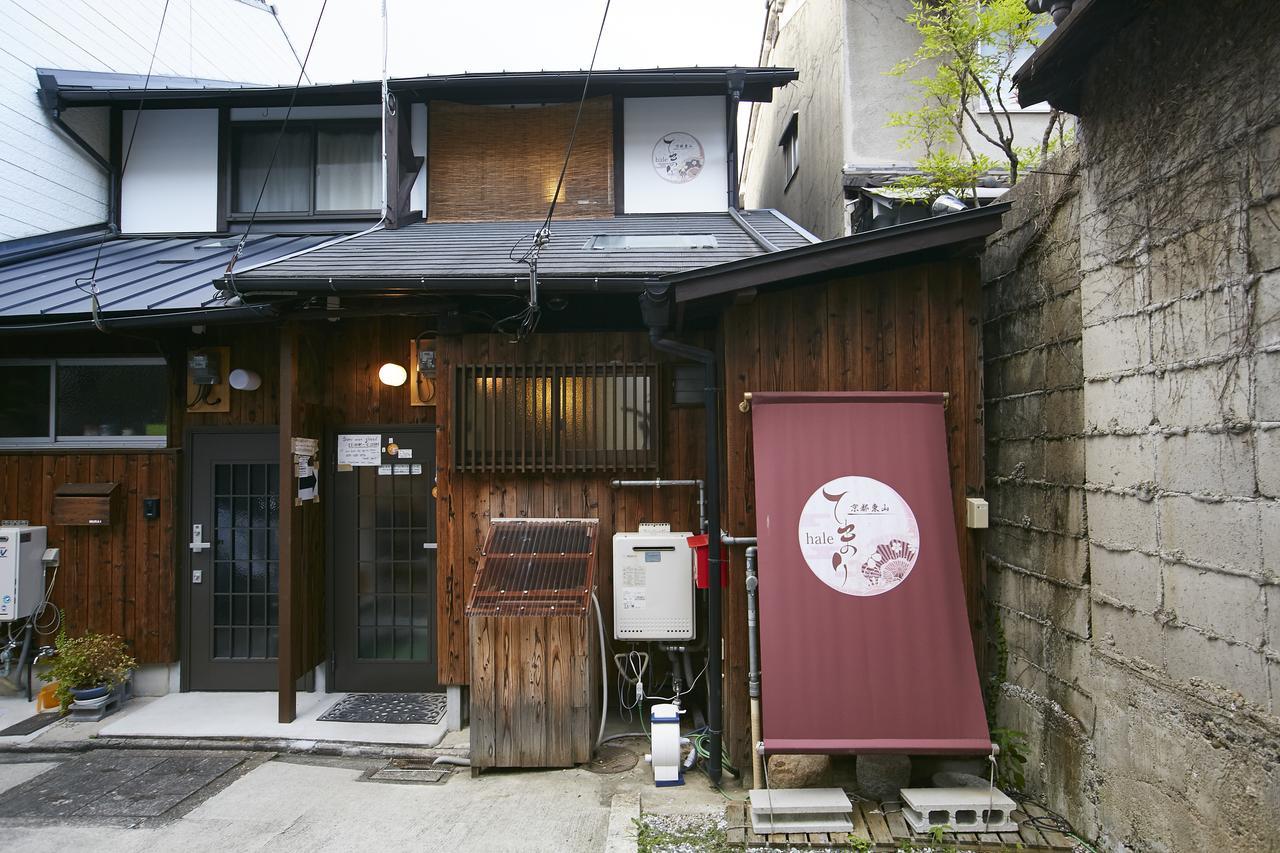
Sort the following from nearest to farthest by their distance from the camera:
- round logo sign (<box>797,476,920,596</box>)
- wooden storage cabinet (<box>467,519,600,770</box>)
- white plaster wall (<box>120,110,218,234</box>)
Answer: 1. round logo sign (<box>797,476,920,596</box>)
2. wooden storage cabinet (<box>467,519,600,770</box>)
3. white plaster wall (<box>120,110,218,234</box>)

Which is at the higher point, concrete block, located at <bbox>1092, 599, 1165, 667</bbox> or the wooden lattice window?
the wooden lattice window

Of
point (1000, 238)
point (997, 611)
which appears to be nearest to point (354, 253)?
point (1000, 238)

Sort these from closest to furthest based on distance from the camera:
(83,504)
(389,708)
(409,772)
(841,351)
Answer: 1. (841,351)
2. (409,772)
3. (389,708)
4. (83,504)

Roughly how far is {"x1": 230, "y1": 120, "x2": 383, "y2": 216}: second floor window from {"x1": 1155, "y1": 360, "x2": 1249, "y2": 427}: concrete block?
7622 millimetres

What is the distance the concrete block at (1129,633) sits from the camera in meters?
3.31

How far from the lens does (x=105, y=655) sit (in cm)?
626

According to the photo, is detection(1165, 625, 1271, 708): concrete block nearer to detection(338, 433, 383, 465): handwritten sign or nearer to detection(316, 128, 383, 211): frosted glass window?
detection(338, 433, 383, 465): handwritten sign

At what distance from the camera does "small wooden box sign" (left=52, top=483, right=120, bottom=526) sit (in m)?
6.64

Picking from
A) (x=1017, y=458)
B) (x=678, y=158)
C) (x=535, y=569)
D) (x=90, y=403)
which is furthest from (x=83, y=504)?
(x=1017, y=458)

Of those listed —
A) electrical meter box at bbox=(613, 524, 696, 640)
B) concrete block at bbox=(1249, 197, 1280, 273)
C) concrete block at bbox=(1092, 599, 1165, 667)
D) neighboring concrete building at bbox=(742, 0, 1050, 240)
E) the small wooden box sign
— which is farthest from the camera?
neighboring concrete building at bbox=(742, 0, 1050, 240)

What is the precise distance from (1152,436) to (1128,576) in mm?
683

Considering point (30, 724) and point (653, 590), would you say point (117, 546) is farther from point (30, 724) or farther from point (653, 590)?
point (653, 590)

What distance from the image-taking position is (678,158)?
313 inches

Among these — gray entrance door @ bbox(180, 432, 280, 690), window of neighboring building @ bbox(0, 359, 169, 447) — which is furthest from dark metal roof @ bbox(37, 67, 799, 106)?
gray entrance door @ bbox(180, 432, 280, 690)
